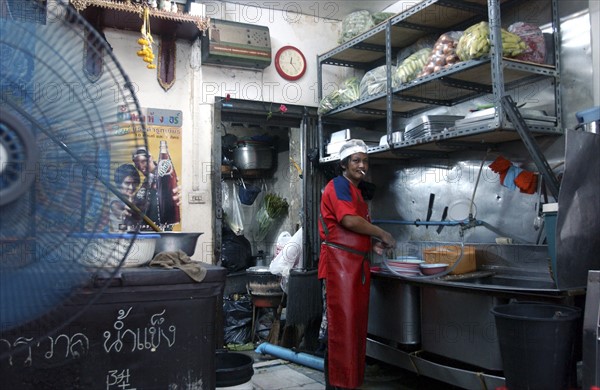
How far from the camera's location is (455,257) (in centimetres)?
334

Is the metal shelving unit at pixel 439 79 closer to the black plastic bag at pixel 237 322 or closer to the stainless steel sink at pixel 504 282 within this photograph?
the stainless steel sink at pixel 504 282

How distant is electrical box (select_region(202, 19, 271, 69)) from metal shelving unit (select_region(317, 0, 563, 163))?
59 cm

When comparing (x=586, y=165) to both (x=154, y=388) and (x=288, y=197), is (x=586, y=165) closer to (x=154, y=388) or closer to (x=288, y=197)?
(x=154, y=388)

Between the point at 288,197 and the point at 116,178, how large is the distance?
459 centimetres

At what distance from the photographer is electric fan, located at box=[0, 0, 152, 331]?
1.20 m

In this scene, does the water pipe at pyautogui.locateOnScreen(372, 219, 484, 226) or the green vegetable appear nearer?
the water pipe at pyautogui.locateOnScreen(372, 219, 484, 226)

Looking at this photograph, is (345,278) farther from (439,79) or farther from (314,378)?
(439,79)

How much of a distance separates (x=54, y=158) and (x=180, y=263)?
118 cm

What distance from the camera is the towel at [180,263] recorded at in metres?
2.28

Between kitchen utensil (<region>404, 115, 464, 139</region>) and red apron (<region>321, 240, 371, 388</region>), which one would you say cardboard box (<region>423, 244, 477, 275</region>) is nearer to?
red apron (<region>321, 240, 371, 388</region>)


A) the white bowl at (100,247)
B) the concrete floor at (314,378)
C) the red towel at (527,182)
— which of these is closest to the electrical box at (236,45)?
the red towel at (527,182)

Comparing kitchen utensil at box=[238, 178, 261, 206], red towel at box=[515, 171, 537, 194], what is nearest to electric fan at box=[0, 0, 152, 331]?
red towel at box=[515, 171, 537, 194]

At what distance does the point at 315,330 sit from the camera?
14.5ft

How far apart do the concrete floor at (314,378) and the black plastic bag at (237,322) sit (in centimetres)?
51
